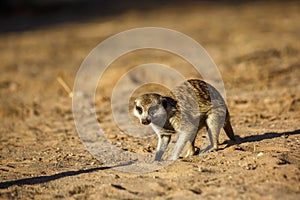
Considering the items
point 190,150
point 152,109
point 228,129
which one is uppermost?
point 152,109

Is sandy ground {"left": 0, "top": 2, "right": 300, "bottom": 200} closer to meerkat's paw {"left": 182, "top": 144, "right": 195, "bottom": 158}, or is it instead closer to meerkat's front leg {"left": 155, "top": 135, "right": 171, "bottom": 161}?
meerkat's paw {"left": 182, "top": 144, "right": 195, "bottom": 158}

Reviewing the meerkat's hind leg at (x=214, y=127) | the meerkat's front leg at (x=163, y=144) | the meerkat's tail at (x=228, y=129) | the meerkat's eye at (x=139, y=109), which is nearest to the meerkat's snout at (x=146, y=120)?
the meerkat's eye at (x=139, y=109)

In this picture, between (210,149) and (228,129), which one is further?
(228,129)

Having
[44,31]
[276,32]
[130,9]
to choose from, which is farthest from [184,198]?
[130,9]

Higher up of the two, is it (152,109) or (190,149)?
(152,109)

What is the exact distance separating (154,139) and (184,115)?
132 cm

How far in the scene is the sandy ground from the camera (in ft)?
17.7

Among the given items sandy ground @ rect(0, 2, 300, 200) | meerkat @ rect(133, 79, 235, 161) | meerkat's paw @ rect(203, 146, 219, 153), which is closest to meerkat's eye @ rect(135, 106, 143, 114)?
meerkat @ rect(133, 79, 235, 161)

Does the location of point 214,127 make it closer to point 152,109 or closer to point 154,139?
point 152,109

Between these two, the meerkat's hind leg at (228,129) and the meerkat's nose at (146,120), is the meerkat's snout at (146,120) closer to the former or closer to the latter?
the meerkat's nose at (146,120)

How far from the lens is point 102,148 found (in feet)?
23.6

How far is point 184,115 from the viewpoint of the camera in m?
6.48

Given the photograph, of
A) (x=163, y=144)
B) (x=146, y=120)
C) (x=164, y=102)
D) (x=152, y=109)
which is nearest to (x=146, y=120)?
(x=146, y=120)

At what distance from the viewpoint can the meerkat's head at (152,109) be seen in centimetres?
639
